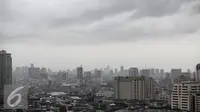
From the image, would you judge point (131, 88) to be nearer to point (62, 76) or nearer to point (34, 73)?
point (34, 73)

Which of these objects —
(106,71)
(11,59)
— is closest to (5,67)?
(11,59)

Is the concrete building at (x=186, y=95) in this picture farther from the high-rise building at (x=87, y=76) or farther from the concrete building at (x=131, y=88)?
the high-rise building at (x=87, y=76)

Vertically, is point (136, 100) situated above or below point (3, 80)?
below

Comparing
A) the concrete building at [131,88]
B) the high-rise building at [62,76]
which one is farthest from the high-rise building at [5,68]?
the high-rise building at [62,76]

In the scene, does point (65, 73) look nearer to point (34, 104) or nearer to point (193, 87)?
point (34, 104)

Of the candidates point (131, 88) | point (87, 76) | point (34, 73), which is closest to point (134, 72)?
point (34, 73)
